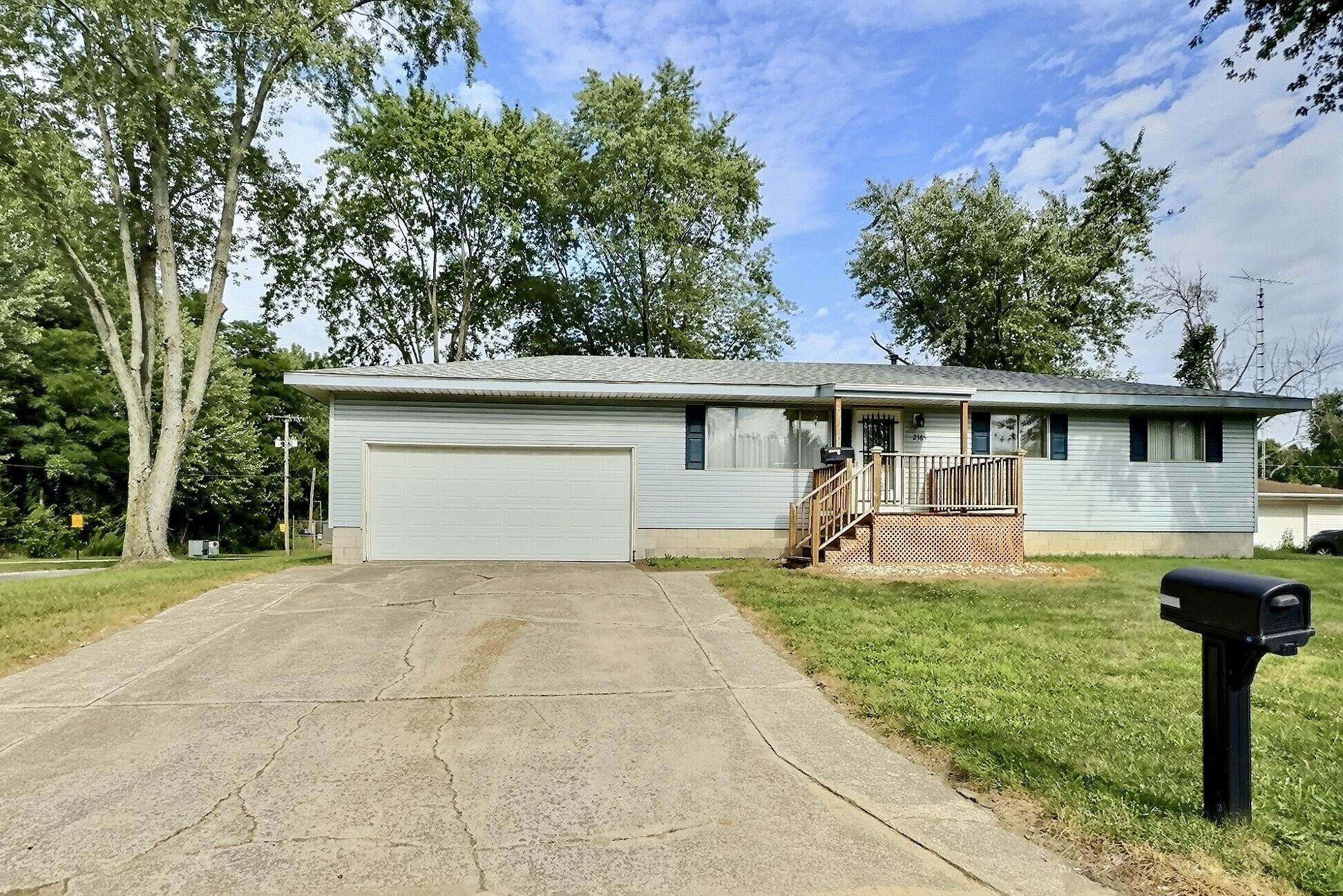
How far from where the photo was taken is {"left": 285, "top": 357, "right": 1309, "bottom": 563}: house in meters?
9.90

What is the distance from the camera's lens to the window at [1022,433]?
38.1 ft

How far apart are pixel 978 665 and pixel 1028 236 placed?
20527 mm

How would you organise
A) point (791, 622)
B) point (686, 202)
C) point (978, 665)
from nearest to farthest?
1. point (978, 665)
2. point (791, 622)
3. point (686, 202)

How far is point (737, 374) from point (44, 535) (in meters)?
28.8

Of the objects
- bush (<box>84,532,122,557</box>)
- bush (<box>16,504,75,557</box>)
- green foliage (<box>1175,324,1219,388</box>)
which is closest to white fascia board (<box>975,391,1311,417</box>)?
green foliage (<box>1175,324,1219,388</box>)

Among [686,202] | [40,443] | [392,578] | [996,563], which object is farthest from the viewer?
[40,443]

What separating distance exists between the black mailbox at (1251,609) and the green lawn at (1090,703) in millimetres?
767

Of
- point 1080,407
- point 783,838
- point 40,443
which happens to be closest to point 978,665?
point 783,838

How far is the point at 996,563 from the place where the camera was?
9508 mm

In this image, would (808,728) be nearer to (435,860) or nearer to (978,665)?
(978,665)

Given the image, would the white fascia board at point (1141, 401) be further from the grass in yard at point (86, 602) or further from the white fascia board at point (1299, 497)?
the grass in yard at point (86, 602)

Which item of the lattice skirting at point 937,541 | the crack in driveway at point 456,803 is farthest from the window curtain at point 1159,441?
the crack in driveway at point 456,803

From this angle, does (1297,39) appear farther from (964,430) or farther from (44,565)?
(44,565)

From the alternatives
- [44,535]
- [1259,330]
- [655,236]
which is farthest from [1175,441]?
[44,535]
